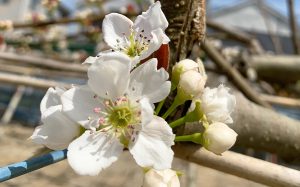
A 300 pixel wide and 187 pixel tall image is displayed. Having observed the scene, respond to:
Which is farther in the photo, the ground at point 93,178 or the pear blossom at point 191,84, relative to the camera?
the ground at point 93,178

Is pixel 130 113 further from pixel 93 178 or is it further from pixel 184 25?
pixel 93 178

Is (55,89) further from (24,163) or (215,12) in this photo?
(215,12)

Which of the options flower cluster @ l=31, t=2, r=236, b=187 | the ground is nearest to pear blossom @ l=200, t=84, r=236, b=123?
flower cluster @ l=31, t=2, r=236, b=187

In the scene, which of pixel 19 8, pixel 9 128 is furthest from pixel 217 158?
pixel 19 8

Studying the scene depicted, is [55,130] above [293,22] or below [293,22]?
above

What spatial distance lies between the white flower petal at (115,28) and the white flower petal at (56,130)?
8 centimetres

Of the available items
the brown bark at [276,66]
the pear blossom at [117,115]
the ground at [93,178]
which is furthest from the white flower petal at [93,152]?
the brown bark at [276,66]

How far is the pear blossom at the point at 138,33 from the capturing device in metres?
0.35

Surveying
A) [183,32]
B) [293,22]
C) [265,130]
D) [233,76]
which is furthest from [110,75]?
[293,22]

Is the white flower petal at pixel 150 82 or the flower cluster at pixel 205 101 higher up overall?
the white flower petal at pixel 150 82

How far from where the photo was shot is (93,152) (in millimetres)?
323

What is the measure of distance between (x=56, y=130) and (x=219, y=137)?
0.13 meters

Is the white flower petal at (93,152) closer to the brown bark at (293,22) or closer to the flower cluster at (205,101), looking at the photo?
the flower cluster at (205,101)

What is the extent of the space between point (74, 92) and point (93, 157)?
2.0 inches
